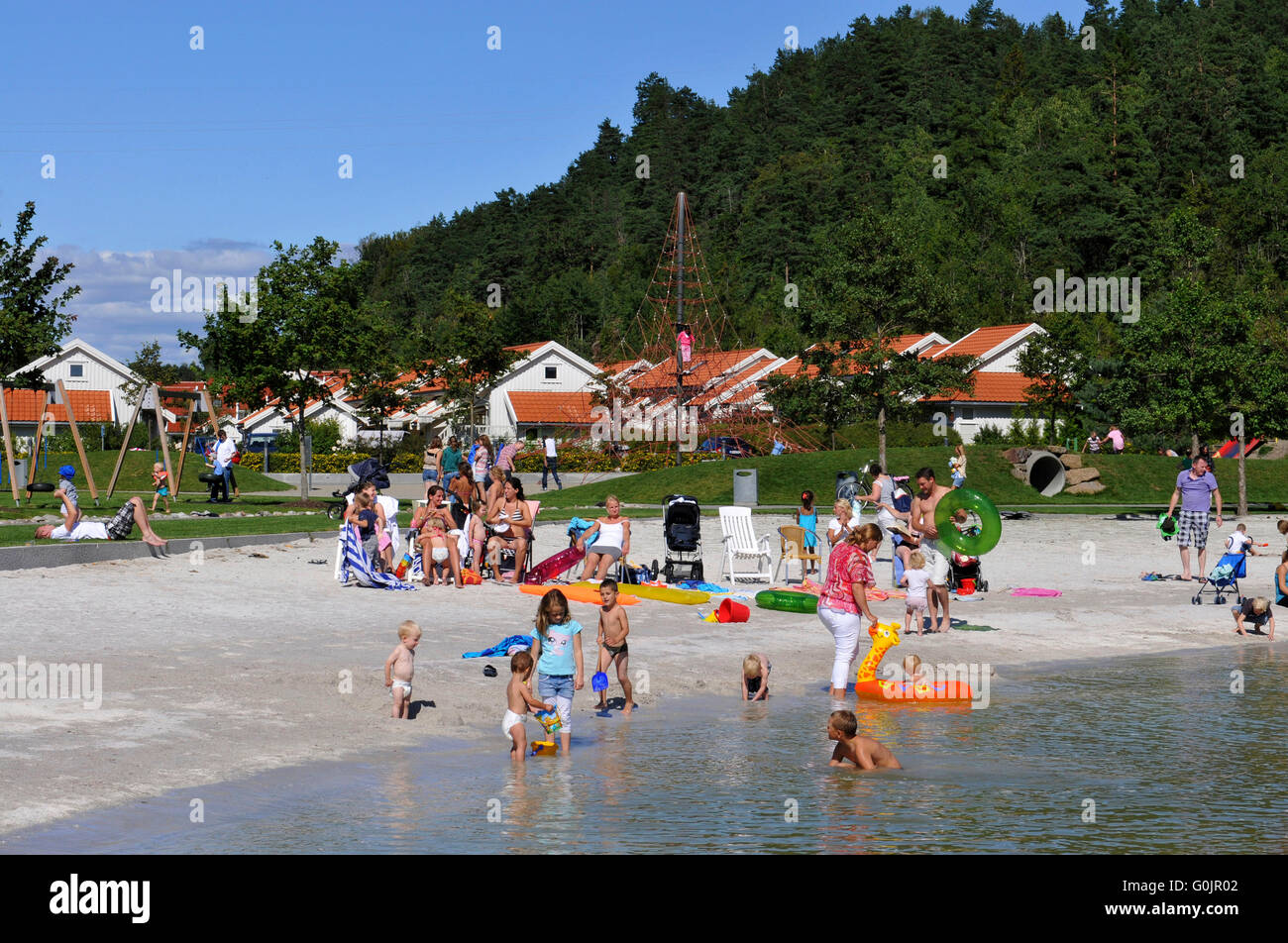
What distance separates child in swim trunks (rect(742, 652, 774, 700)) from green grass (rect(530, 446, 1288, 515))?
25044mm

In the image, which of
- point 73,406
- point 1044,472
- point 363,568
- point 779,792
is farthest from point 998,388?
point 779,792

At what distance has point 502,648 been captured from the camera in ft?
46.9

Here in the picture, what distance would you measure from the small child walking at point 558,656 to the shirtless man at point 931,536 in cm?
667

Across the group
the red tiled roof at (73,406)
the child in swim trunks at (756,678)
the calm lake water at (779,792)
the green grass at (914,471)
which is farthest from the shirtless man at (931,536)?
the red tiled roof at (73,406)

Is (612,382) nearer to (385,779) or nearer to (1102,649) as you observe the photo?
(1102,649)

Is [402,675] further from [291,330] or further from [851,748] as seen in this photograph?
[291,330]

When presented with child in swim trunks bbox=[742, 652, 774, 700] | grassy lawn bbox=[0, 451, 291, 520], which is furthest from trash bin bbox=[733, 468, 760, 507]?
child in swim trunks bbox=[742, 652, 774, 700]

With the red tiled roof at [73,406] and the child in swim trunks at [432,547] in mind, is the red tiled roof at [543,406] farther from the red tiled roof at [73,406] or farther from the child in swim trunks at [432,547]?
the child in swim trunks at [432,547]

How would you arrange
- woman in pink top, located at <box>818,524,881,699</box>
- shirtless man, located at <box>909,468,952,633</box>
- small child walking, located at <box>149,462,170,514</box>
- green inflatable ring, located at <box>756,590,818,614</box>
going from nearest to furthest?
woman in pink top, located at <box>818,524,881,699</box>, shirtless man, located at <box>909,468,952,633</box>, green inflatable ring, located at <box>756,590,818,614</box>, small child walking, located at <box>149,462,170,514</box>

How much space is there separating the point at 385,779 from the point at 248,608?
7.53 metres

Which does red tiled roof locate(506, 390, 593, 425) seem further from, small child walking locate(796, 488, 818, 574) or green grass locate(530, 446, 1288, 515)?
small child walking locate(796, 488, 818, 574)

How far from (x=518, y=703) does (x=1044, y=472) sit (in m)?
34.2

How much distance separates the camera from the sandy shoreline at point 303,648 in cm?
1032

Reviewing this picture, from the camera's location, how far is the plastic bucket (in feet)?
57.1
